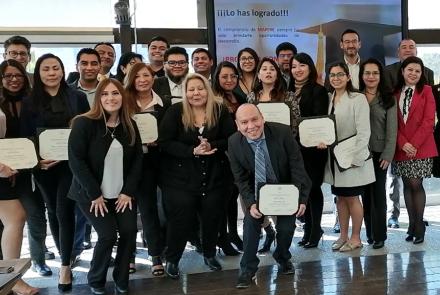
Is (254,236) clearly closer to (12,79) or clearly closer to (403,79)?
(403,79)

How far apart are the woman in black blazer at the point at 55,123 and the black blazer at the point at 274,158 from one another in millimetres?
1197

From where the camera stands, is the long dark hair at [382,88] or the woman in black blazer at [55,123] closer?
the woman in black blazer at [55,123]

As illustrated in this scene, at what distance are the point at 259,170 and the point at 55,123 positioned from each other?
4.90 ft

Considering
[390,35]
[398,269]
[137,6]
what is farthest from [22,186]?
[390,35]

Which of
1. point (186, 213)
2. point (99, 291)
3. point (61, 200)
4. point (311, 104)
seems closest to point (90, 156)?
point (61, 200)

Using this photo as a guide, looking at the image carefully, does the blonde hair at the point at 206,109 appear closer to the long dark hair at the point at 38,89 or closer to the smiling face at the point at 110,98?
the smiling face at the point at 110,98

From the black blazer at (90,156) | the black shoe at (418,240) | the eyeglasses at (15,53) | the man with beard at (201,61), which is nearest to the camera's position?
the black blazer at (90,156)

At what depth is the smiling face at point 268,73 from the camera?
377 cm

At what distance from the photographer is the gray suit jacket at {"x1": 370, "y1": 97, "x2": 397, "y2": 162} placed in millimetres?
3939

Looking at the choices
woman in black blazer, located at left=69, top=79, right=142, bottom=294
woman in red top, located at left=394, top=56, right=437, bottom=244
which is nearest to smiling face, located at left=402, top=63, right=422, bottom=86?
woman in red top, located at left=394, top=56, right=437, bottom=244

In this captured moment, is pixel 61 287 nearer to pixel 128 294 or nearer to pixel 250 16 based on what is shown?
pixel 128 294

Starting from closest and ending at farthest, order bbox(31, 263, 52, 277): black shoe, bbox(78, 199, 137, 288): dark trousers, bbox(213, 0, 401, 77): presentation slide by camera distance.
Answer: bbox(78, 199, 137, 288): dark trousers
bbox(31, 263, 52, 277): black shoe
bbox(213, 0, 401, 77): presentation slide

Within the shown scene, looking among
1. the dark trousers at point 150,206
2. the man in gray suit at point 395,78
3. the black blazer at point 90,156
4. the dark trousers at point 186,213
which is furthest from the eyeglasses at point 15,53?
the man in gray suit at point 395,78

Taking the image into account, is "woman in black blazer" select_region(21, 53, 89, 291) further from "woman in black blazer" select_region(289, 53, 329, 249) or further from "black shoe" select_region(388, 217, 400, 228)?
"black shoe" select_region(388, 217, 400, 228)
